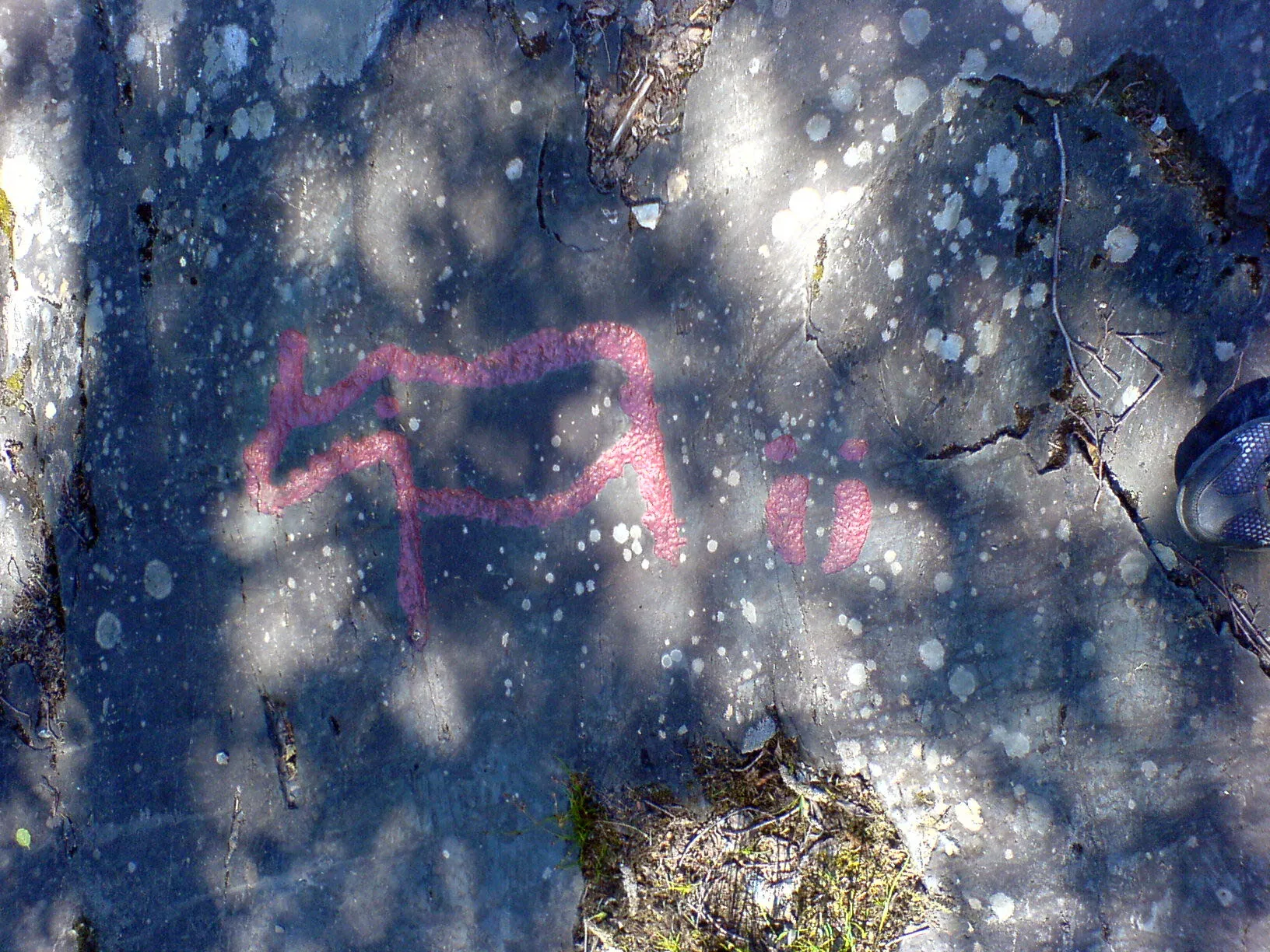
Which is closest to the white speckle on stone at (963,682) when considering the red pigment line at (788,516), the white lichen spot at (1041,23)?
the red pigment line at (788,516)

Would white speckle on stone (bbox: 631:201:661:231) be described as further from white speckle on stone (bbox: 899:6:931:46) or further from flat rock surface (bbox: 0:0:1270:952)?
white speckle on stone (bbox: 899:6:931:46)

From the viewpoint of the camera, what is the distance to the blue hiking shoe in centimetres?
178

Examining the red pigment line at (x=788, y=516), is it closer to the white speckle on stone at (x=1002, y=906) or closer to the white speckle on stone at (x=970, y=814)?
the white speckle on stone at (x=970, y=814)

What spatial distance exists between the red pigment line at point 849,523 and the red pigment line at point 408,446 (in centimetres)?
43

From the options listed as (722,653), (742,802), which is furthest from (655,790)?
(722,653)

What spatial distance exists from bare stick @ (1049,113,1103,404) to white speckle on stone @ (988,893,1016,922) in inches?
55.0

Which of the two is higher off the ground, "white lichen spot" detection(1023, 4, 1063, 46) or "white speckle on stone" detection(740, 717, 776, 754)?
"white lichen spot" detection(1023, 4, 1063, 46)

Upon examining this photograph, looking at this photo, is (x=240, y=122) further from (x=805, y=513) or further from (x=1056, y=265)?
(x=1056, y=265)

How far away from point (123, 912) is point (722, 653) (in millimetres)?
2154

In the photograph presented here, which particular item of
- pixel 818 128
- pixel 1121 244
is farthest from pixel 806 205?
pixel 1121 244

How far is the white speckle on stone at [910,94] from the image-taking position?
1.87m

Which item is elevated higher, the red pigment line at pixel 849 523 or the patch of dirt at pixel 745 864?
the red pigment line at pixel 849 523

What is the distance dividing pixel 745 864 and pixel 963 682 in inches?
32.3

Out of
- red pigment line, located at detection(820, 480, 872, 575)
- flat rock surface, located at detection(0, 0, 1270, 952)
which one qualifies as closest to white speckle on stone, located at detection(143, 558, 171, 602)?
flat rock surface, located at detection(0, 0, 1270, 952)
